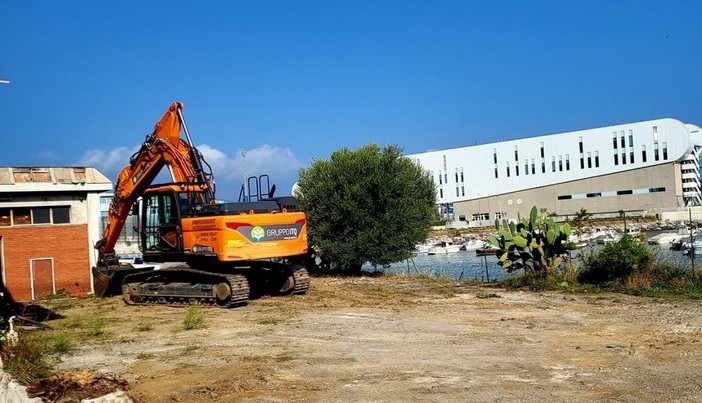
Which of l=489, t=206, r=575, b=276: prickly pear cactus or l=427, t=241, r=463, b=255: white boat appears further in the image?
l=427, t=241, r=463, b=255: white boat

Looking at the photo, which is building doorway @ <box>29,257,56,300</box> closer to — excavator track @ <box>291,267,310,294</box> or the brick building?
the brick building

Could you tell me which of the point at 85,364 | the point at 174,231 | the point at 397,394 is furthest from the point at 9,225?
the point at 397,394

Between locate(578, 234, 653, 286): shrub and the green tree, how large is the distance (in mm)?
11083

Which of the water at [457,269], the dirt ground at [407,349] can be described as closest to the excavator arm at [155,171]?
the dirt ground at [407,349]

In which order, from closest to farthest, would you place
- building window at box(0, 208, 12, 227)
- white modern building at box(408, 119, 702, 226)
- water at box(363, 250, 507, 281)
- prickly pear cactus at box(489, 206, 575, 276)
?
prickly pear cactus at box(489, 206, 575, 276) → building window at box(0, 208, 12, 227) → water at box(363, 250, 507, 281) → white modern building at box(408, 119, 702, 226)

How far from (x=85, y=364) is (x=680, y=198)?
93938 millimetres

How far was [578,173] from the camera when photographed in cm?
9931

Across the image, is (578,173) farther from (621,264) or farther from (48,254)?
(48,254)

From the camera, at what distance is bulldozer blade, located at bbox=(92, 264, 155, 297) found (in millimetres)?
21844

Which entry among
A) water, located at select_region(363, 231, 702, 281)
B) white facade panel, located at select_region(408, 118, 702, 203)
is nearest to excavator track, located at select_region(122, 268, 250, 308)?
water, located at select_region(363, 231, 702, 281)

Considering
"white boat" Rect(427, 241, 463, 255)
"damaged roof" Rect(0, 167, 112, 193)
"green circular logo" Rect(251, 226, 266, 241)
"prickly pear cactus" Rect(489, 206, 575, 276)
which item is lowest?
"white boat" Rect(427, 241, 463, 255)

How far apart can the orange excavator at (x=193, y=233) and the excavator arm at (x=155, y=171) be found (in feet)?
0.09

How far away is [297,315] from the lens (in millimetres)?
16922

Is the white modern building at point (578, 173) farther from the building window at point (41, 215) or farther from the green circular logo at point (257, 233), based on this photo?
the green circular logo at point (257, 233)
